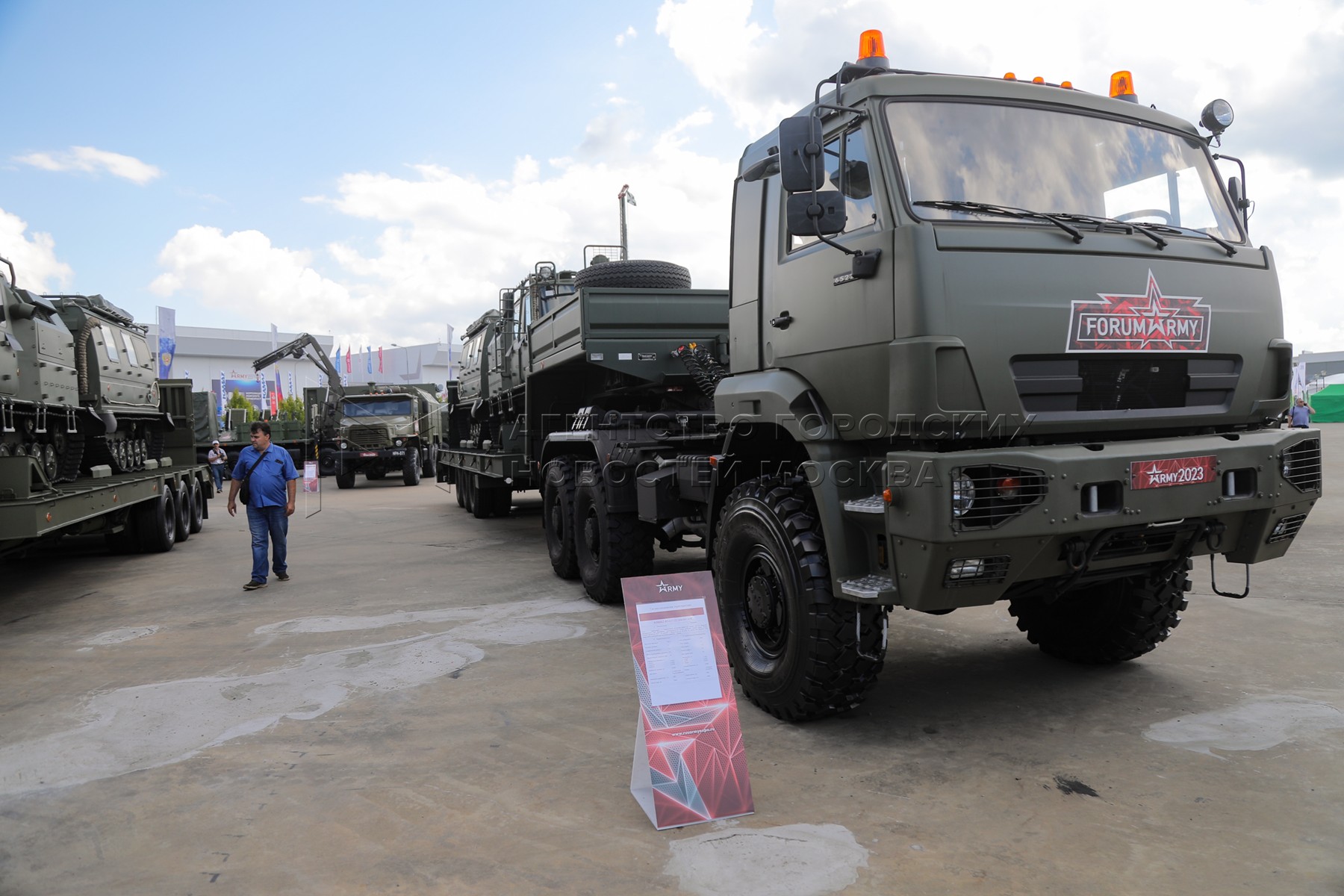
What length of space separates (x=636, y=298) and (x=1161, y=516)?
457cm

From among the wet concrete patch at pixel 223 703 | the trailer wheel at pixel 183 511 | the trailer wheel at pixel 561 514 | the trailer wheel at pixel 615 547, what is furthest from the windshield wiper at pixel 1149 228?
the trailer wheel at pixel 183 511

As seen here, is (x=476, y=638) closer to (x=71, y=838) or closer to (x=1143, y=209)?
(x=71, y=838)

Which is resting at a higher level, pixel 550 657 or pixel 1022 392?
pixel 1022 392

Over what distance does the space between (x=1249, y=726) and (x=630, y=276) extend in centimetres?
544

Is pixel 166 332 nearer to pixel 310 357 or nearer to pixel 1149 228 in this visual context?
pixel 310 357

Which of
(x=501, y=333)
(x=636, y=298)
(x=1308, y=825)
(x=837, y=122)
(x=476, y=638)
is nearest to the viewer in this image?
(x=1308, y=825)

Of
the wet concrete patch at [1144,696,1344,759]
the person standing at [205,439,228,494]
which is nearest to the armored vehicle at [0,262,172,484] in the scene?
the person standing at [205,439,228,494]

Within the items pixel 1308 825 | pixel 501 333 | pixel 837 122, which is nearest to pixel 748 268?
pixel 837 122

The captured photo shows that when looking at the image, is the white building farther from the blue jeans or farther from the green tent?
the blue jeans

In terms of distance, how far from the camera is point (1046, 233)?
384 cm

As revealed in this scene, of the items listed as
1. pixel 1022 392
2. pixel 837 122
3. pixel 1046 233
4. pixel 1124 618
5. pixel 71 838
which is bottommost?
pixel 71 838

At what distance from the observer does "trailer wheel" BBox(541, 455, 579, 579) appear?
800 cm

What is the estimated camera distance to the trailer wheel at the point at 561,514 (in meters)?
8.00

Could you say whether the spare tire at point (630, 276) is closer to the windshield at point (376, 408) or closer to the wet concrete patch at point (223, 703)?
the wet concrete patch at point (223, 703)
